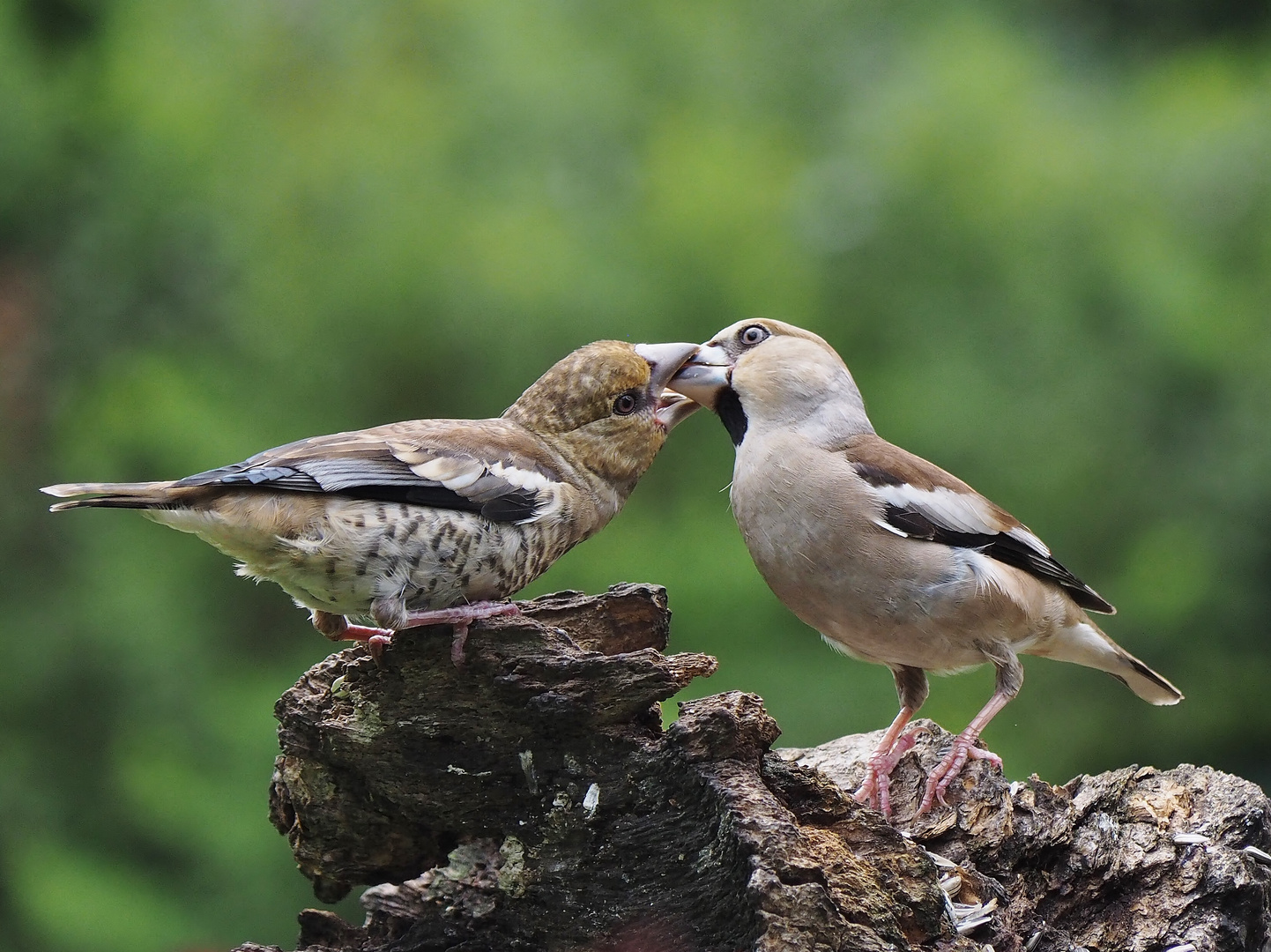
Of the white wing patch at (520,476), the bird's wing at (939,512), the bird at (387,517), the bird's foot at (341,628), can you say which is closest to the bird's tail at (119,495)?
the bird at (387,517)

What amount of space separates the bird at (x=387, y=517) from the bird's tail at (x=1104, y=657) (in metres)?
2.04

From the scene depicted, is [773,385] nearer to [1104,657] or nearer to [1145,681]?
[1104,657]

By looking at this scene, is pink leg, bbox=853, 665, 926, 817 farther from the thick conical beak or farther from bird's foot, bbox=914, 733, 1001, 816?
the thick conical beak

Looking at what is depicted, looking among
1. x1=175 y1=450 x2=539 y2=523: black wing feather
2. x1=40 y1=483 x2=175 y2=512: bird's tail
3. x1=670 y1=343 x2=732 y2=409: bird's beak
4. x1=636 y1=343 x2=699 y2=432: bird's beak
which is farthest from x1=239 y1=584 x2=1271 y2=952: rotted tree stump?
x1=670 y1=343 x2=732 y2=409: bird's beak

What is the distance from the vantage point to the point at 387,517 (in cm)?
354

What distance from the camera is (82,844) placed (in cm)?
743

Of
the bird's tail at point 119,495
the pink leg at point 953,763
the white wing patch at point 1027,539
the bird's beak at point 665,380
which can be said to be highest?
the bird's beak at point 665,380

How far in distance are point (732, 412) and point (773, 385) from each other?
20cm

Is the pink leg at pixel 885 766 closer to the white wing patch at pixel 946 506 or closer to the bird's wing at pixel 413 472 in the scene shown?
the white wing patch at pixel 946 506

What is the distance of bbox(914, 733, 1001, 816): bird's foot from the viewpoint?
4195 mm

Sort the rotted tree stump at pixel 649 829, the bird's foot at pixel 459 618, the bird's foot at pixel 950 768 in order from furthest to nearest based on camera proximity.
A: the bird's foot at pixel 950 768
the bird's foot at pixel 459 618
the rotted tree stump at pixel 649 829

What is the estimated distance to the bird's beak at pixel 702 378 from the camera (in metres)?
4.78

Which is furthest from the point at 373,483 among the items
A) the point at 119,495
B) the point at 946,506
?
the point at 946,506

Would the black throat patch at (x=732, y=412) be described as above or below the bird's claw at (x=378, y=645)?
above
